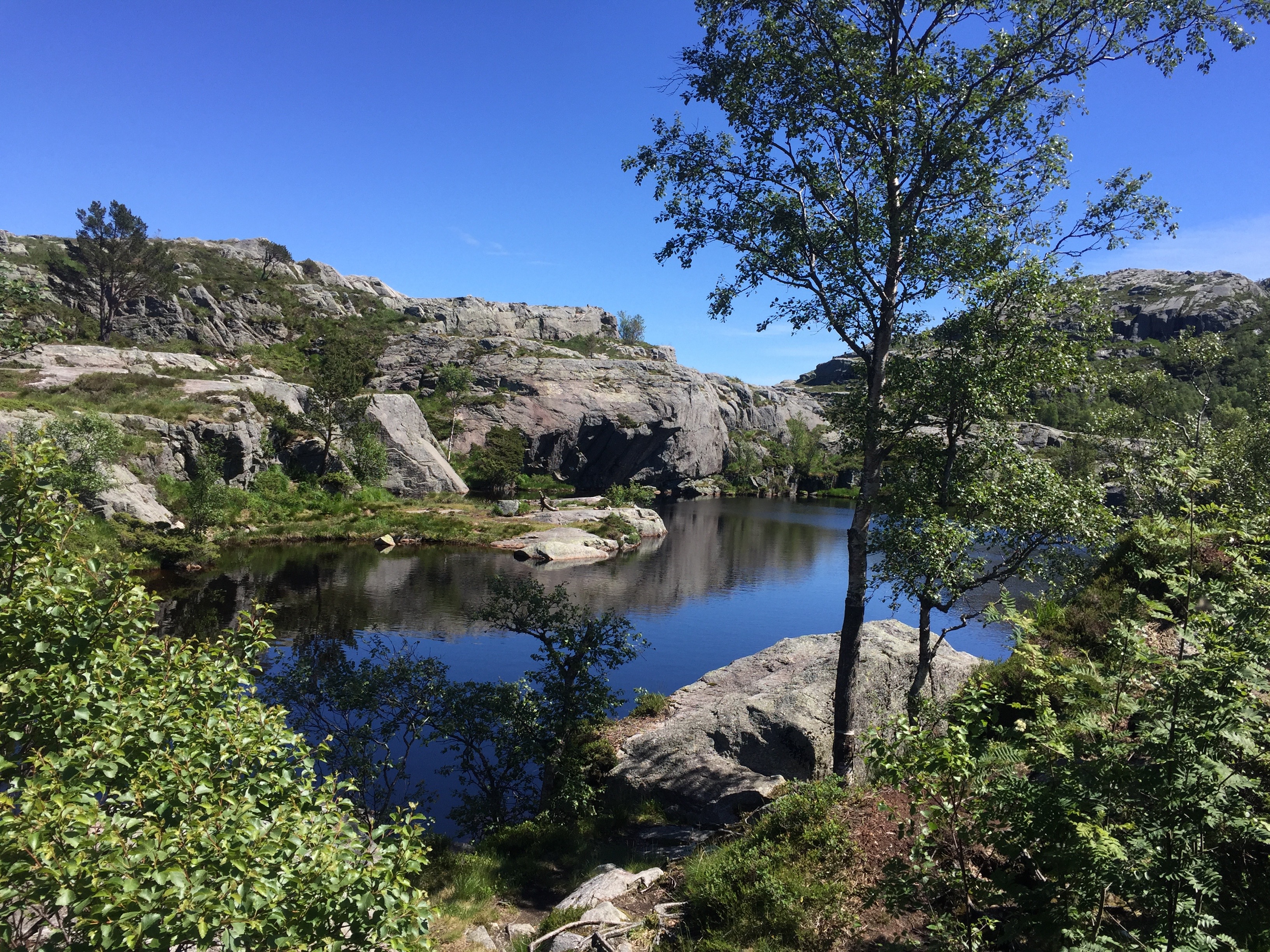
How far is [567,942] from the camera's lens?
893 cm

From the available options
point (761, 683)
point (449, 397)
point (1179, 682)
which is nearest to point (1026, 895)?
point (1179, 682)

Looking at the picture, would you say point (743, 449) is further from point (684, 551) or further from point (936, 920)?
point (936, 920)

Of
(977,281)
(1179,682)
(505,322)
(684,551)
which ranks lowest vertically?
(684,551)

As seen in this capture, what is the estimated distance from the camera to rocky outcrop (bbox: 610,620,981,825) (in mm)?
15055

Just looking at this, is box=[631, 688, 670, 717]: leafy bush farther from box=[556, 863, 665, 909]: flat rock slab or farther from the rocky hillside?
the rocky hillside

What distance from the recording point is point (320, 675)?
16.1 meters

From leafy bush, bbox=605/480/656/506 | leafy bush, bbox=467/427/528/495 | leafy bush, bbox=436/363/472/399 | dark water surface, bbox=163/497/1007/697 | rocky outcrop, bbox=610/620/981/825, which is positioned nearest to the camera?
rocky outcrop, bbox=610/620/981/825

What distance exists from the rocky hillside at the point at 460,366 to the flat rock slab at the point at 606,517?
28.3 m

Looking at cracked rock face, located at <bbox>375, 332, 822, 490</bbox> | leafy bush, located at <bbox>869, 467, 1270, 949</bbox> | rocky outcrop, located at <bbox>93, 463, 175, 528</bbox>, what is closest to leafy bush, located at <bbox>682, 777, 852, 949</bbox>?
leafy bush, located at <bbox>869, 467, 1270, 949</bbox>

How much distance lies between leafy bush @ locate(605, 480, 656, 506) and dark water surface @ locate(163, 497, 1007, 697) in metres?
11.7

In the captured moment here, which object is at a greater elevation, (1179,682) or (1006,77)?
(1006,77)

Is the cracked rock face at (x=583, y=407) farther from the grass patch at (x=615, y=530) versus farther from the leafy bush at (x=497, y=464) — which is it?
the grass patch at (x=615, y=530)

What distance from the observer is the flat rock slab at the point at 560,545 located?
50969 mm

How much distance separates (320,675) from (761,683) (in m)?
12.0
